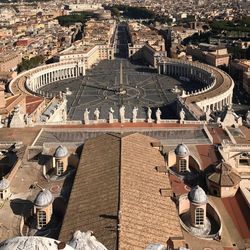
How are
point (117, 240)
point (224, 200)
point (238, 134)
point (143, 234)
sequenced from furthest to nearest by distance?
point (238, 134)
point (224, 200)
point (143, 234)
point (117, 240)

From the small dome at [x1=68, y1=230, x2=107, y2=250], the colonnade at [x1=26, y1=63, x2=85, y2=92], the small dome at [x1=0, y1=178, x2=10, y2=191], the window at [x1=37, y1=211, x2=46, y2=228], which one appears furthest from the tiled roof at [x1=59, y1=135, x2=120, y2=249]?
the colonnade at [x1=26, y1=63, x2=85, y2=92]

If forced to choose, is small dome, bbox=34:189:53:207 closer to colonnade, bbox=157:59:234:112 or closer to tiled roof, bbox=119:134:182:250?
tiled roof, bbox=119:134:182:250

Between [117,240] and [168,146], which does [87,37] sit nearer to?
[168,146]

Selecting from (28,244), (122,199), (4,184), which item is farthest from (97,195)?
(28,244)

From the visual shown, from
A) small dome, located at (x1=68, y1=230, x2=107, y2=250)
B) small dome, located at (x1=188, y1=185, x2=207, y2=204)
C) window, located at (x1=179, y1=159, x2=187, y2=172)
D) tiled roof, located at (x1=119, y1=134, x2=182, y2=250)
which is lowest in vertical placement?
window, located at (x1=179, y1=159, x2=187, y2=172)

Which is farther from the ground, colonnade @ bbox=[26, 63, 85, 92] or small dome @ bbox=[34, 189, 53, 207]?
small dome @ bbox=[34, 189, 53, 207]

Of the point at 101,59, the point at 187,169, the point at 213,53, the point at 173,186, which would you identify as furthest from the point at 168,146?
the point at 101,59
